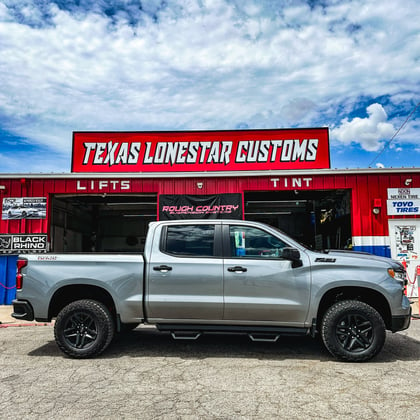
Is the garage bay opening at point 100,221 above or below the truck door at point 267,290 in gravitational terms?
above

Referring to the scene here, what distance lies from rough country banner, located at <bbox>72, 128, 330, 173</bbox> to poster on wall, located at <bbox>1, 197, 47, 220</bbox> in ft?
5.34

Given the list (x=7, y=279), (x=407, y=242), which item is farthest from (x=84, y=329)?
(x=407, y=242)

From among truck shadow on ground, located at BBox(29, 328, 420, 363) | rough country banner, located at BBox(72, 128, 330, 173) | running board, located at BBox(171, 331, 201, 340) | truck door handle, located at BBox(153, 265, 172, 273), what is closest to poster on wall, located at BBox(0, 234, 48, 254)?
rough country banner, located at BBox(72, 128, 330, 173)

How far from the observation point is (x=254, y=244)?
5.64m

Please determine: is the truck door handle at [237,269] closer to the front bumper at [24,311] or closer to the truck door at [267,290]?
the truck door at [267,290]

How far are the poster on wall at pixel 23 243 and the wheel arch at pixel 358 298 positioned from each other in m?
8.88

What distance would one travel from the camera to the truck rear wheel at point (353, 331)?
17.2ft

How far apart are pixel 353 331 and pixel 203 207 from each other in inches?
281

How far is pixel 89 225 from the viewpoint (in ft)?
71.4

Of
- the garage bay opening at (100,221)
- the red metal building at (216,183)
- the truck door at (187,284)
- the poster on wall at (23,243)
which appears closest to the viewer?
the truck door at (187,284)

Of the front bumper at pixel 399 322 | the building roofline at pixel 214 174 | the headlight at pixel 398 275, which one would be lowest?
the front bumper at pixel 399 322

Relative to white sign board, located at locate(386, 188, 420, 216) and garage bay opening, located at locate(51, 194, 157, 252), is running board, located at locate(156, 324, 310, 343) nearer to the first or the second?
white sign board, located at locate(386, 188, 420, 216)

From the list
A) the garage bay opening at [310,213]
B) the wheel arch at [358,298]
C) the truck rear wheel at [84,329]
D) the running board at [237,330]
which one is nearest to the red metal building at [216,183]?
the garage bay opening at [310,213]

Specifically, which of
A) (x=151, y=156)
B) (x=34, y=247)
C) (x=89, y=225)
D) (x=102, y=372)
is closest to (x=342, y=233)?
(x=151, y=156)
